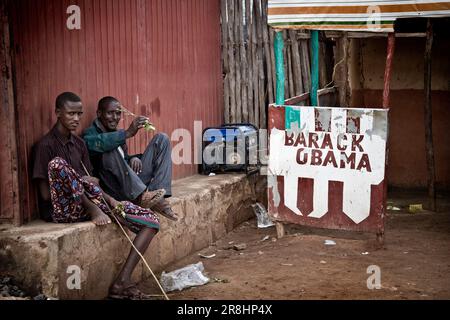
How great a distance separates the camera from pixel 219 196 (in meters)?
7.48

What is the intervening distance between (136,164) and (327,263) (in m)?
2.02

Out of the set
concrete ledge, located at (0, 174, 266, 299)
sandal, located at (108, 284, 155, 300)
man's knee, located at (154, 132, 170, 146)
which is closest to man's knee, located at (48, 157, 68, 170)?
concrete ledge, located at (0, 174, 266, 299)

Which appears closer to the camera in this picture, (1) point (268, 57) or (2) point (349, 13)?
(2) point (349, 13)

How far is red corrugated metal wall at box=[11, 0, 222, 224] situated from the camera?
5035mm

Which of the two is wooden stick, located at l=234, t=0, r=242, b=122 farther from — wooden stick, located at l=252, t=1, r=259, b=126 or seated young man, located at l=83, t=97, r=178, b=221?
seated young man, located at l=83, t=97, r=178, b=221

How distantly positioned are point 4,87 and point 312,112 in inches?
125

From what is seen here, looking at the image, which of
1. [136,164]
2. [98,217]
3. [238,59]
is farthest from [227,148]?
[98,217]

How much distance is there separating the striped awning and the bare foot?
2.91 m

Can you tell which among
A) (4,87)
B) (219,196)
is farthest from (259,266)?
(4,87)

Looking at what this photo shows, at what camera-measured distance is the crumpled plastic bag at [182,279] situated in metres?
5.56

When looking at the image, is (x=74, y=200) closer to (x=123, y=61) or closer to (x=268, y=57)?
(x=123, y=61)

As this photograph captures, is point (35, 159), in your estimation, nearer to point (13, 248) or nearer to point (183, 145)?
point (13, 248)

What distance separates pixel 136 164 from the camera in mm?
6035

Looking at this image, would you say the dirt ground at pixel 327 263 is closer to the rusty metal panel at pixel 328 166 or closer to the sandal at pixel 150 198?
the rusty metal panel at pixel 328 166
